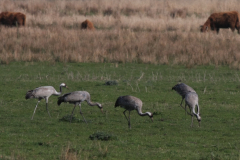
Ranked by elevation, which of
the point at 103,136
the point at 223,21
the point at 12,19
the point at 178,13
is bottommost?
the point at 178,13

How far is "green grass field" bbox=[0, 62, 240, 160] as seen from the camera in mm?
9867

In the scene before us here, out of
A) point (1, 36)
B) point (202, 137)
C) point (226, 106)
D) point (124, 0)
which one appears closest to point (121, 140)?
point (202, 137)

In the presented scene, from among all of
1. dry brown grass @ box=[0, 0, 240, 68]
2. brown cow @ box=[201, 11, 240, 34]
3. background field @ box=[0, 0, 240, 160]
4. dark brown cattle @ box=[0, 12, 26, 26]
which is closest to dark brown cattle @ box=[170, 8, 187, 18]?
background field @ box=[0, 0, 240, 160]

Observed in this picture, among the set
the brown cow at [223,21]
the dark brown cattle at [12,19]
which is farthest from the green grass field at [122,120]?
the dark brown cattle at [12,19]

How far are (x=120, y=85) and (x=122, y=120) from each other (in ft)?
23.0

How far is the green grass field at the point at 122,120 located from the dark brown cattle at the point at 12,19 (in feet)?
51.6

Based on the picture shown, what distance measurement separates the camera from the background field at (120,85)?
1034cm

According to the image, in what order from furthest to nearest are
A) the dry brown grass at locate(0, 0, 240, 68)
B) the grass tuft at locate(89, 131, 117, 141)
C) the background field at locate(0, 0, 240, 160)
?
the dry brown grass at locate(0, 0, 240, 68), the grass tuft at locate(89, 131, 117, 141), the background field at locate(0, 0, 240, 160)

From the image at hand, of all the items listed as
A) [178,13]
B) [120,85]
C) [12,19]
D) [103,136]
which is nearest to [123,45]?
[120,85]

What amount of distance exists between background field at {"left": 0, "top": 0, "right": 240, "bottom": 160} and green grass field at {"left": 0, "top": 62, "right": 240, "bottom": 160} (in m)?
0.03

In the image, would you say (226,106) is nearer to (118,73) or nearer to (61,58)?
(118,73)

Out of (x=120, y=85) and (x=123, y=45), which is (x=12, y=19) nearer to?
(x=123, y=45)

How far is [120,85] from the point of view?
2092 centimetres

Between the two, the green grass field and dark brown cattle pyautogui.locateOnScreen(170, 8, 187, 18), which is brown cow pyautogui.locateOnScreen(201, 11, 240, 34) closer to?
dark brown cattle pyautogui.locateOnScreen(170, 8, 187, 18)
